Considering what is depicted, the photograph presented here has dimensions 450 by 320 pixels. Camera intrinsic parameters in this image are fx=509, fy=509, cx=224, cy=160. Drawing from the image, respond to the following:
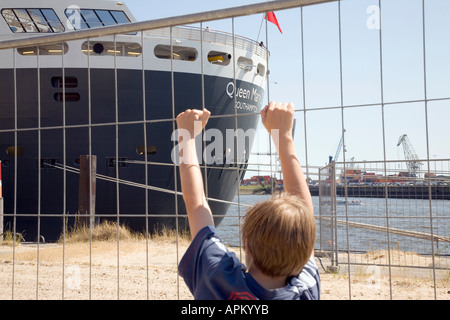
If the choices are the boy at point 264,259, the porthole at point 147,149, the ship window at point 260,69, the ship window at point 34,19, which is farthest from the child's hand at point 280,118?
the ship window at point 260,69

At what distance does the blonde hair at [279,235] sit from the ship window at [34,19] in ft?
46.7

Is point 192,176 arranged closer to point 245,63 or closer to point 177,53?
point 177,53

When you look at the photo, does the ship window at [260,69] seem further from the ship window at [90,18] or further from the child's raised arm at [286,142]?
the child's raised arm at [286,142]

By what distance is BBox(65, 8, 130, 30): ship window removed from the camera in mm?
13945

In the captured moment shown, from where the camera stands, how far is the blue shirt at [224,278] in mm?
1180

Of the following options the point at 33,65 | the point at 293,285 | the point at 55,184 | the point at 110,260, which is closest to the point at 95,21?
the point at 33,65

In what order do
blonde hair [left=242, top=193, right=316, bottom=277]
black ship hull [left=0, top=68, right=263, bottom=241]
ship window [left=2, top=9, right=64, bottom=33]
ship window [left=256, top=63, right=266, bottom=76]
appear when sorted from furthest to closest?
ship window [left=256, top=63, right=266, bottom=76], ship window [left=2, top=9, right=64, bottom=33], black ship hull [left=0, top=68, right=263, bottom=241], blonde hair [left=242, top=193, right=316, bottom=277]

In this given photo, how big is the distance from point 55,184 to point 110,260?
6.10m

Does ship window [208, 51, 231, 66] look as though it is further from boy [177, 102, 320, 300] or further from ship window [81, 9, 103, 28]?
boy [177, 102, 320, 300]

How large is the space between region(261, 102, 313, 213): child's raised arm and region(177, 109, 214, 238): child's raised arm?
9.2 inches

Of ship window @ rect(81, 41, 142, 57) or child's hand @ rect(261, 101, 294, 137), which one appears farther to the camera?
ship window @ rect(81, 41, 142, 57)

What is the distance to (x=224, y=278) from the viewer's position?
119 centimetres

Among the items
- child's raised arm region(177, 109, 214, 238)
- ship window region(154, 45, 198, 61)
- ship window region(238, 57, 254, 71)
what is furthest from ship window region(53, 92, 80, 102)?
child's raised arm region(177, 109, 214, 238)

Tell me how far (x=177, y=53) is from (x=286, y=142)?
44.7 feet
